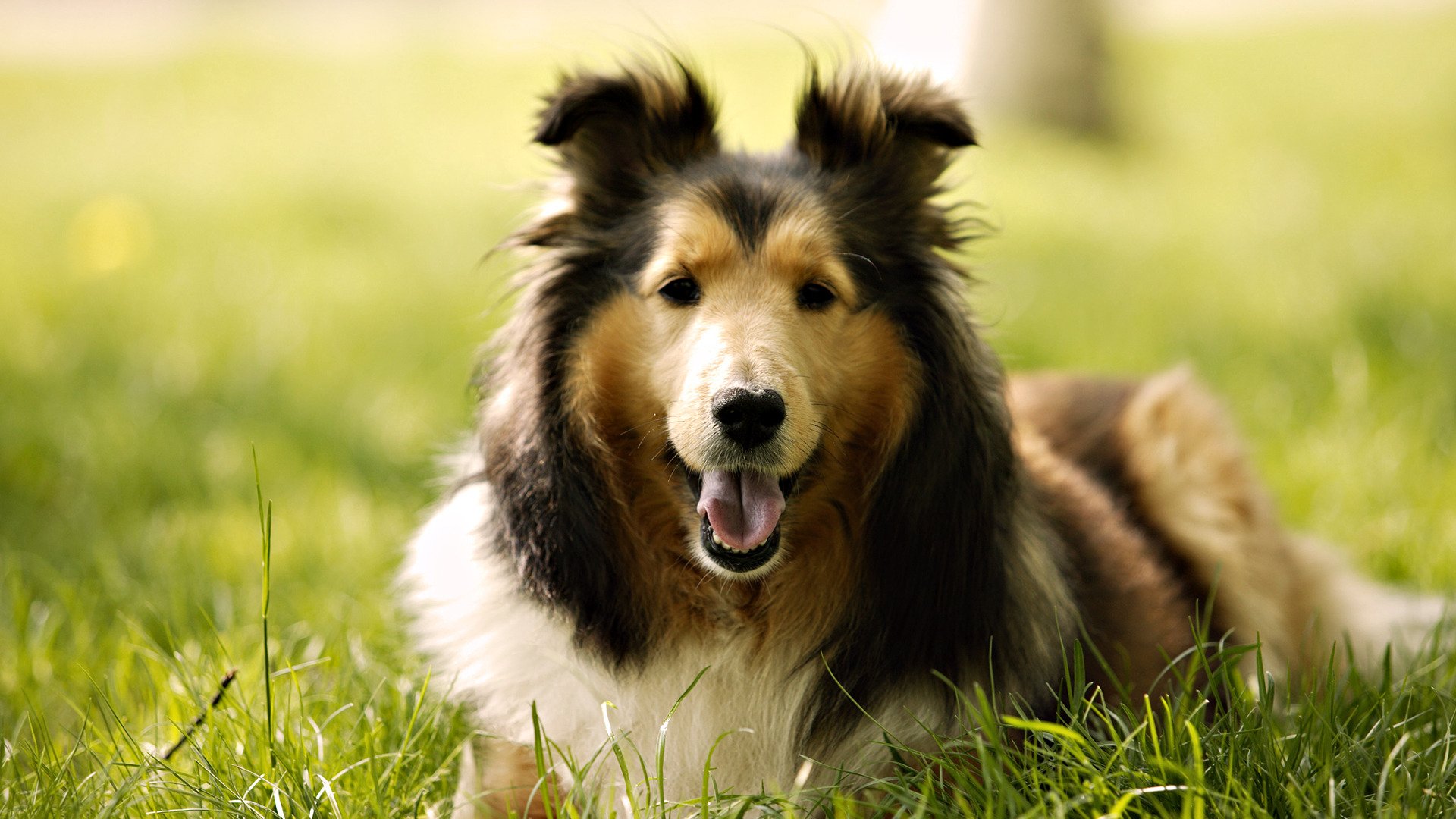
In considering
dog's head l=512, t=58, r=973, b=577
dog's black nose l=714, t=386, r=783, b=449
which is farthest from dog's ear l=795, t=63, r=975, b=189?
dog's black nose l=714, t=386, r=783, b=449

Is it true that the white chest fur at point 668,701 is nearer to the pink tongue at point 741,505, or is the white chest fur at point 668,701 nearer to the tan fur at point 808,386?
the tan fur at point 808,386

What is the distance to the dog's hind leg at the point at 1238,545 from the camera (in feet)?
12.3

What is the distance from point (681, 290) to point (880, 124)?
2.17 feet

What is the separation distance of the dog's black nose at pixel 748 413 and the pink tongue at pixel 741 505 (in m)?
0.14

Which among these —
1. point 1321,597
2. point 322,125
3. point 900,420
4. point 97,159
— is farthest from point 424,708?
point 322,125

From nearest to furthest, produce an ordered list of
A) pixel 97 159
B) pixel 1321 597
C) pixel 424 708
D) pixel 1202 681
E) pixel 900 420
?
pixel 900 420
pixel 424 708
pixel 1202 681
pixel 1321 597
pixel 97 159

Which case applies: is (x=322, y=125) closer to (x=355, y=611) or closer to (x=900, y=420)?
(x=355, y=611)

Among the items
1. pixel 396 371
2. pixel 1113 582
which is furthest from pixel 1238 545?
pixel 396 371

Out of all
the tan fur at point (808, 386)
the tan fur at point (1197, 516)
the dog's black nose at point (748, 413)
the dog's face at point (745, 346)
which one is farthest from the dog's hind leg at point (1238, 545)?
the dog's black nose at point (748, 413)

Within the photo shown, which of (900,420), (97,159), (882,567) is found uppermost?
(900,420)

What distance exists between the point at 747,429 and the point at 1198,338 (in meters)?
4.50

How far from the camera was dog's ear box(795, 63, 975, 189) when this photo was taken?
114 inches

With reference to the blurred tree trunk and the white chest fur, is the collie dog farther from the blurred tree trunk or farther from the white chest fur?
the blurred tree trunk

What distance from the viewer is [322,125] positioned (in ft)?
40.8
